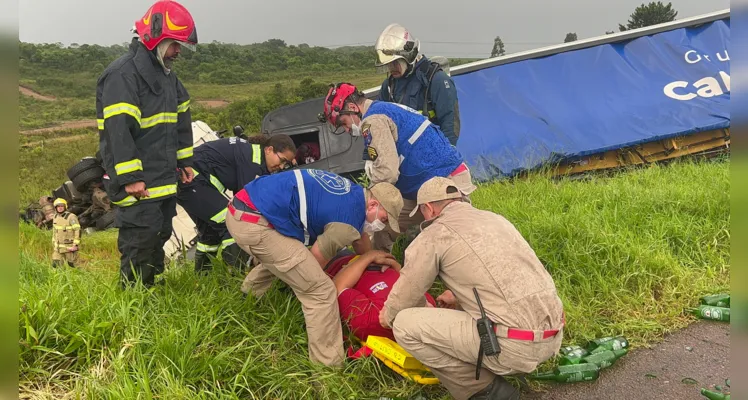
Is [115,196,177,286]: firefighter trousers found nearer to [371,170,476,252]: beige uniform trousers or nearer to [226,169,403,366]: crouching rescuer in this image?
[226,169,403,366]: crouching rescuer

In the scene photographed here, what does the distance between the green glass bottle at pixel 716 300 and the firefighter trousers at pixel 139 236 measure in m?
4.24

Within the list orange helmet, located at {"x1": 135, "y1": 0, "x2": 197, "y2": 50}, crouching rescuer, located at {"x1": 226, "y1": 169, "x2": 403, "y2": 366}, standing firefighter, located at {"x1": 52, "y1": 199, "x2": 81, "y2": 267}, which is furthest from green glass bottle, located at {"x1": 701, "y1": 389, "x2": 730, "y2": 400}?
standing firefighter, located at {"x1": 52, "y1": 199, "x2": 81, "y2": 267}

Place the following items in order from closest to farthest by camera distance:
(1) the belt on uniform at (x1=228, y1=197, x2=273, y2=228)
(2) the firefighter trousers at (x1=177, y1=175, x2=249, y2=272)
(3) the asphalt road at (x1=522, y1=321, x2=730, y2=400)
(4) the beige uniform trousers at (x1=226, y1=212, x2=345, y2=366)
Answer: (3) the asphalt road at (x1=522, y1=321, x2=730, y2=400), (4) the beige uniform trousers at (x1=226, y1=212, x2=345, y2=366), (1) the belt on uniform at (x1=228, y1=197, x2=273, y2=228), (2) the firefighter trousers at (x1=177, y1=175, x2=249, y2=272)

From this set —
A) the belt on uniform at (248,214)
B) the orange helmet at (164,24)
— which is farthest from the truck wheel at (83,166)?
the belt on uniform at (248,214)

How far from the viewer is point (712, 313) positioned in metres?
3.94

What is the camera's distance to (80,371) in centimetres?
294

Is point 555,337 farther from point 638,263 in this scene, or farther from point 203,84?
point 203,84

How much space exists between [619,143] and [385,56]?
519 cm

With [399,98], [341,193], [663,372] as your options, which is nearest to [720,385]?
[663,372]

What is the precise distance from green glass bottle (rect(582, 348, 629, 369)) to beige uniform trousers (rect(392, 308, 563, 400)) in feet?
2.38

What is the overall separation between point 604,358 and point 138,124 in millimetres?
3583

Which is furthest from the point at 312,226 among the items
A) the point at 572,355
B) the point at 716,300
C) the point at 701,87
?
the point at 701,87

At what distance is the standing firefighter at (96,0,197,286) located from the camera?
12.1ft

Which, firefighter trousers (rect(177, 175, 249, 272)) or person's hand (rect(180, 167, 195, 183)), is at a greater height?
person's hand (rect(180, 167, 195, 183))
